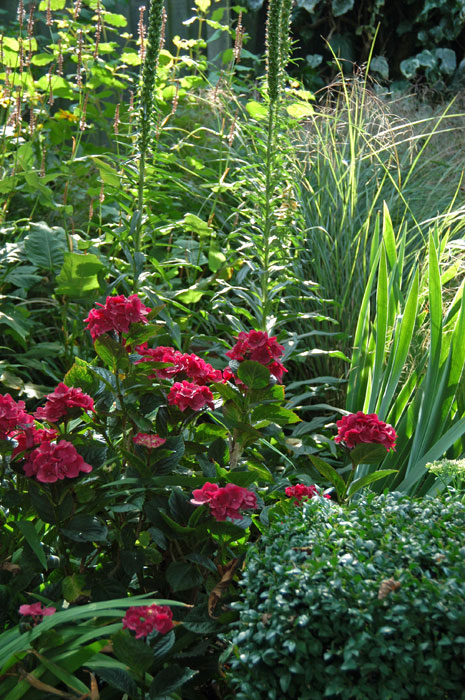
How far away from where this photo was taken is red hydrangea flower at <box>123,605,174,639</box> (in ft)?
4.16

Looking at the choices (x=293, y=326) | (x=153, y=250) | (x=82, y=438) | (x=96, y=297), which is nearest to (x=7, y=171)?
(x=153, y=250)

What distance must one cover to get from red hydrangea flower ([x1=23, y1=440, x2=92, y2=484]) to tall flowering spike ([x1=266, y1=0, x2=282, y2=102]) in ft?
4.80

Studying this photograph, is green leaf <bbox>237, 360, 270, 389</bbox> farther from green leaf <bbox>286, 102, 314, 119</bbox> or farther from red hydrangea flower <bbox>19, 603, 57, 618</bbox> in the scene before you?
green leaf <bbox>286, 102, 314, 119</bbox>

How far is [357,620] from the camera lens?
1206 mm

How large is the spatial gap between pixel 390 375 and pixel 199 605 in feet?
3.47

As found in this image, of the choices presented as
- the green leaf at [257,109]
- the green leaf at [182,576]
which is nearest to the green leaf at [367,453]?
the green leaf at [182,576]

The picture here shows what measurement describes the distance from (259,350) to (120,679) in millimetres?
751

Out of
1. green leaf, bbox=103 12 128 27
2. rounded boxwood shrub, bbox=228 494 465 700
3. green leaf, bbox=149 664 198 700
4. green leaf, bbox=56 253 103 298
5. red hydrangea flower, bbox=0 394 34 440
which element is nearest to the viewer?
rounded boxwood shrub, bbox=228 494 465 700

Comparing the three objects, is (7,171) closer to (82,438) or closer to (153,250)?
(153,250)

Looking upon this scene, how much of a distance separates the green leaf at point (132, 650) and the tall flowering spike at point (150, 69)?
164 cm

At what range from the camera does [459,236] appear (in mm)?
3338

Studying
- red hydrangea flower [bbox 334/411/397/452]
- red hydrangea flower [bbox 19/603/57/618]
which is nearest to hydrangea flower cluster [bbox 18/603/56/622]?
red hydrangea flower [bbox 19/603/57/618]

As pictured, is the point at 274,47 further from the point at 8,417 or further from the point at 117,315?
the point at 8,417

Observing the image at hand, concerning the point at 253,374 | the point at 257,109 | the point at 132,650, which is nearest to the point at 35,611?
the point at 132,650
